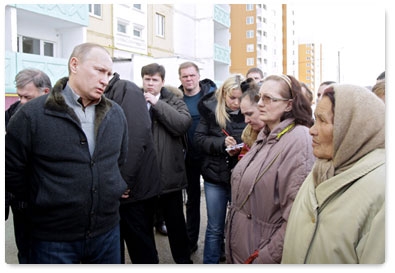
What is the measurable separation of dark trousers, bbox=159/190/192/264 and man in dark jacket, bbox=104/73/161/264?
26cm

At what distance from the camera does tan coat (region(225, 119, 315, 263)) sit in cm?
144

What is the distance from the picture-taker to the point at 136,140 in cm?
198

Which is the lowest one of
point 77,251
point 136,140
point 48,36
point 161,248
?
point 161,248

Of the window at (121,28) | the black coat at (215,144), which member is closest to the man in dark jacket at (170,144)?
the black coat at (215,144)

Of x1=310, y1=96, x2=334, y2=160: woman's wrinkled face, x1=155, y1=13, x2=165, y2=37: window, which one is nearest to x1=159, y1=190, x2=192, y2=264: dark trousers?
x1=310, y1=96, x2=334, y2=160: woman's wrinkled face

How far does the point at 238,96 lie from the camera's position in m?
2.35

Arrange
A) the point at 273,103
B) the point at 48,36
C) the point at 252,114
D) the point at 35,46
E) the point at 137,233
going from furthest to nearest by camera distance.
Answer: the point at 48,36
the point at 35,46
the point at 137,233
the point at 252,114
the point at 273,103

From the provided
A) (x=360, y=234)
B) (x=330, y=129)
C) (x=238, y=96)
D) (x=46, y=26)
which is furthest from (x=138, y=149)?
(x=46, y=26)

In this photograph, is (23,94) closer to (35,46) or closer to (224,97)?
(224,97)

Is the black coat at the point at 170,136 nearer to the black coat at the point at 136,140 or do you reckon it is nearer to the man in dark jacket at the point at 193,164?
the black coat at the point at 136,140

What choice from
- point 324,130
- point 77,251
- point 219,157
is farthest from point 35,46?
point 324,130

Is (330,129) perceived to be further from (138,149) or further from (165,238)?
(165,238)

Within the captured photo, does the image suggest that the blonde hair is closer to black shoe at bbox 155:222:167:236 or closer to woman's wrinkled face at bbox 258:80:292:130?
woman's wrinkled face at bbox 258:80:292:130

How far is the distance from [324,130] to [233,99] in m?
1.14
